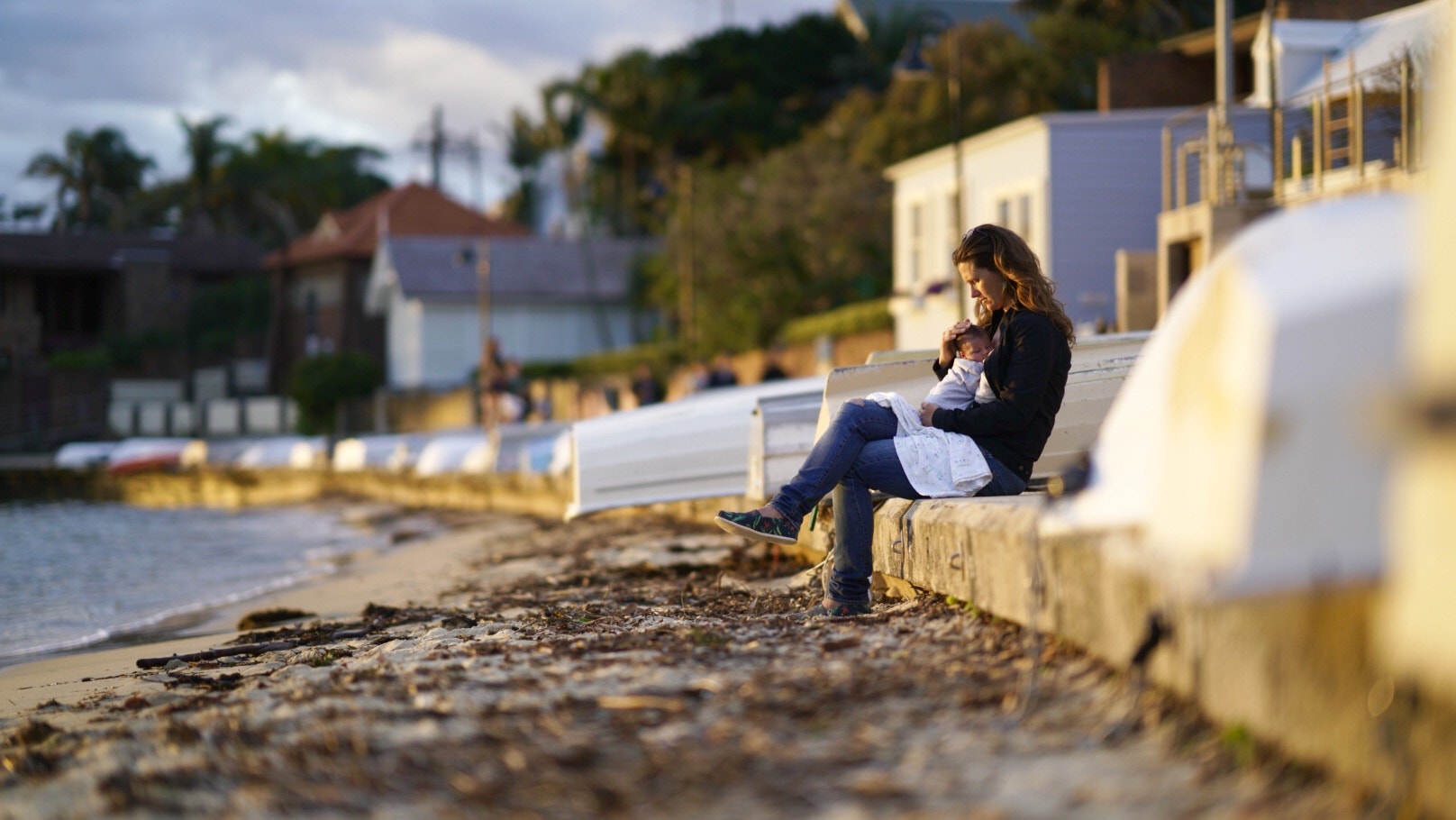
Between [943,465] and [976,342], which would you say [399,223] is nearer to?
[976,342]

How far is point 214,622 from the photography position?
37.1 ft

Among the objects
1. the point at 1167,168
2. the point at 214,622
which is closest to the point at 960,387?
the point at 214,622

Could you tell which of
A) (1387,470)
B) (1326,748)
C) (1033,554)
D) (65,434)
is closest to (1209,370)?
(1387,470)

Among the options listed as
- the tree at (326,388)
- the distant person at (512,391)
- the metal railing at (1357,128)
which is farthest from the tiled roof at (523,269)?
the metal railing at (1357,128)

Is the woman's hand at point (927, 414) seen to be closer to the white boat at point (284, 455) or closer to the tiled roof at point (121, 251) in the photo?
the white boat at point (284, 455)

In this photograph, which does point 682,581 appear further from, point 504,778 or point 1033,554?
point 504,778

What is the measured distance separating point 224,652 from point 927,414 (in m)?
3.51

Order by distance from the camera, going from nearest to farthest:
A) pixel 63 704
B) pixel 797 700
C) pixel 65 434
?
1. pixel 797 700
2. pixel 63 704
3. pixel 65 434

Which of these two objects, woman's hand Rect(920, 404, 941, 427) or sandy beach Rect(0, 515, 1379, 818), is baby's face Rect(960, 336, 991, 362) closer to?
woman's hand Rect(920, 404, 941, 427)

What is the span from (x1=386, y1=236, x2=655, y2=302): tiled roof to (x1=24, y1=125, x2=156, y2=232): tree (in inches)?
1589

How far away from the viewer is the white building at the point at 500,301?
200ft

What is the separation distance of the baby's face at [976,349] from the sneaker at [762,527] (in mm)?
1109

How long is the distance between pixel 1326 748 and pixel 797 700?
1439mm

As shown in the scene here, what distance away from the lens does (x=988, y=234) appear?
6578mm
